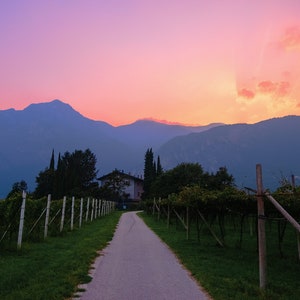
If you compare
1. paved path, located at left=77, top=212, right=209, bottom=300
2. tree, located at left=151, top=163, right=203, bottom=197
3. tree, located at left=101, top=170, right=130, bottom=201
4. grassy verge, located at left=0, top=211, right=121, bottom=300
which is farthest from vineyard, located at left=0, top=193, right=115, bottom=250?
tree, located at left=101, top=170, right=130, bottom=201

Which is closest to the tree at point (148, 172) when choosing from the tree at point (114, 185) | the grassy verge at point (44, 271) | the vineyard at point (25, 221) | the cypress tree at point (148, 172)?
the cypress tree at point (148, 172)

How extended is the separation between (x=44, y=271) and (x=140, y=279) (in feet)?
7.82

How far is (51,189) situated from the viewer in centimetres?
9431

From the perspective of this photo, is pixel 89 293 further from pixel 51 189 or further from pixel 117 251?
pixel 51 189

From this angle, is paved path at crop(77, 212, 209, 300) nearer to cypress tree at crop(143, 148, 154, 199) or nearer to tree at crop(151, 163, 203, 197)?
tree at crop(151, 163, 203, 197)

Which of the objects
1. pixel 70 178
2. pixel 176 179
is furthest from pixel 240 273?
pixel 70 178

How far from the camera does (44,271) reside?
9492mm

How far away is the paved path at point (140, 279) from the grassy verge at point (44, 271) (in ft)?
1.33

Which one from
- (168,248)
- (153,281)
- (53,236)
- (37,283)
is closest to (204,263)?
(153,281)

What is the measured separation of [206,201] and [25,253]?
7649 mm

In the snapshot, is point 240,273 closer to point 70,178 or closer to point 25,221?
point 25,221

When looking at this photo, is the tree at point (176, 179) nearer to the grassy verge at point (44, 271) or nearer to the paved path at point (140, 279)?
the grassy verge at point (44, 271)

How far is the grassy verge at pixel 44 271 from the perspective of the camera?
7330 millimetres

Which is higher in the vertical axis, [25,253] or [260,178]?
[260,178]
